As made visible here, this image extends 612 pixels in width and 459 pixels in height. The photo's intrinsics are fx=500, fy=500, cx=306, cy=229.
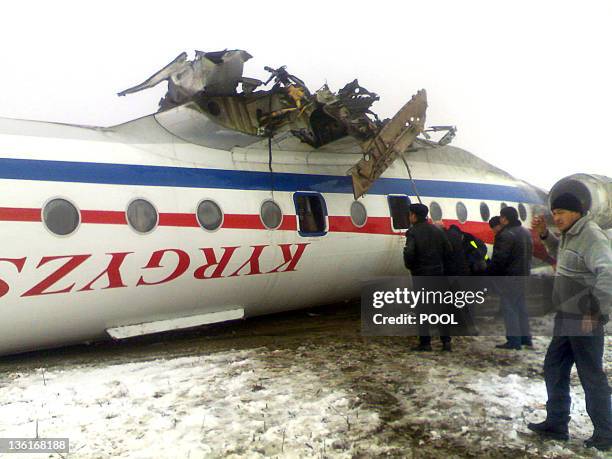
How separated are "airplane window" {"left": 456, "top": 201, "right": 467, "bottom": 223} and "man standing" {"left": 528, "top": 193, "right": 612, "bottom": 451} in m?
6.13

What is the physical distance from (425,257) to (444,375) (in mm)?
1587

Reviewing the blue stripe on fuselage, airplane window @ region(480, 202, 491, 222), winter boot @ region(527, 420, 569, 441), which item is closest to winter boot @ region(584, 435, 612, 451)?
winter boot @ region(527, 420, 569, 441)

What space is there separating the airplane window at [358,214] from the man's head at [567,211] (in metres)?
4.54

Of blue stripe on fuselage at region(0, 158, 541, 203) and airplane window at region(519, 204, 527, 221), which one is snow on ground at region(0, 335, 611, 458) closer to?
blue stripe on fuselage at region(0, 158, 541, 203)

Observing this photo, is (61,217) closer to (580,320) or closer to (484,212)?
(580,320)

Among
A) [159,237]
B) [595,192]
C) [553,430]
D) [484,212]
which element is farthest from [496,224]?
[595,192]

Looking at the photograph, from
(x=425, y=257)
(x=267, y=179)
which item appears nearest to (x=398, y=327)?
(x=425, y=257)

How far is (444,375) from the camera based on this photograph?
18.2 ft

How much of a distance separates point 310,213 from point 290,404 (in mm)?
3828

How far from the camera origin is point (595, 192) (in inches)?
440

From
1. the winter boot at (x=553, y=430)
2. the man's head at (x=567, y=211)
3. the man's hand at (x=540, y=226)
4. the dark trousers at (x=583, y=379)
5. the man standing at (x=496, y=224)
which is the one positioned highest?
the man's head at (x=567, y=211)

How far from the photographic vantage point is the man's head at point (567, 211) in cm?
397

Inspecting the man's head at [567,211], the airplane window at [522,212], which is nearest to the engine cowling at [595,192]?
the airplane window at [522,212]

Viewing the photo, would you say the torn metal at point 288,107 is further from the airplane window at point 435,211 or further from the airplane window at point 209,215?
the airplane window at point 435,211
